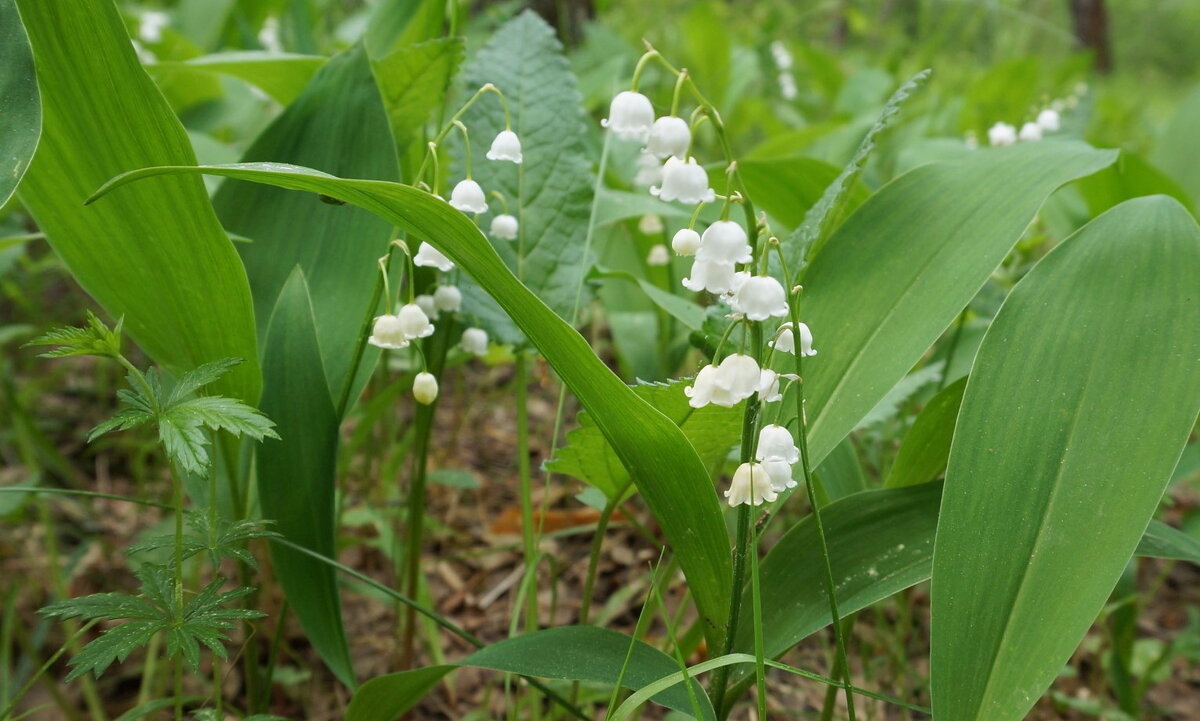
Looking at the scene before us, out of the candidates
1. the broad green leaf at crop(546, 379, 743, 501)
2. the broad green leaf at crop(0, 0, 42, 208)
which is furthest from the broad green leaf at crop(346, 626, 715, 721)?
the broad green leaf at crop(0, 0, 42, 208)

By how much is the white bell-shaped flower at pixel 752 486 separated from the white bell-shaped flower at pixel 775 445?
0.03 m

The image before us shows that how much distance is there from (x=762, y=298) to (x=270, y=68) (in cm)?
140

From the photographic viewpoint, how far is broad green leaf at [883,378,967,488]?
1.34 m

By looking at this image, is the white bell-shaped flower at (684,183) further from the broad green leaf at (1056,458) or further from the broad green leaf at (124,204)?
the broad green leaf at (124,204)

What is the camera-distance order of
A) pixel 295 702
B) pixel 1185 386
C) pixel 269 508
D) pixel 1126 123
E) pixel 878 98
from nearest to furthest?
pixel 1185 386 < pixel 269 508 < pixel 295 702 < pixel 878 98 < pixel 1126 123

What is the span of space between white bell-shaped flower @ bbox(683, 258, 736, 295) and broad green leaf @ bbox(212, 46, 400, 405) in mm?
725

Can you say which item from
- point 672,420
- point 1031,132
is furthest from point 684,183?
point 1031,132

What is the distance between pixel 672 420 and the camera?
1.14m

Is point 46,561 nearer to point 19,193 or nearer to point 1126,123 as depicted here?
point 19,193

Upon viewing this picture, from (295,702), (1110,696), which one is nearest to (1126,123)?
(1110,696)

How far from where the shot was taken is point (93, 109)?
124 cm

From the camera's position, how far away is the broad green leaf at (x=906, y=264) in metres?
1.27

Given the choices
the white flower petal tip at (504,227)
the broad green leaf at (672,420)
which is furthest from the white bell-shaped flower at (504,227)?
the broad green leaf at (672,420)

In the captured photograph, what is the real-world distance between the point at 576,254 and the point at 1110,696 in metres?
1.60
